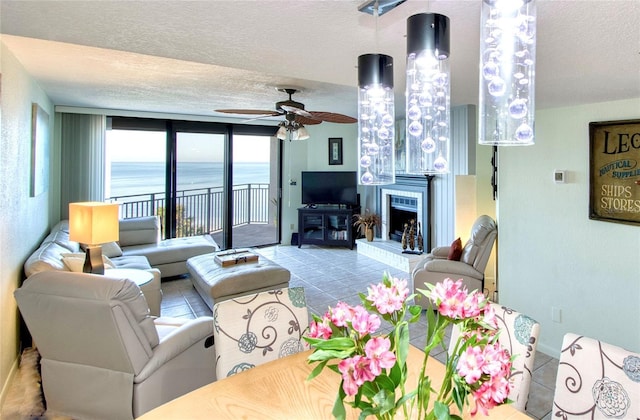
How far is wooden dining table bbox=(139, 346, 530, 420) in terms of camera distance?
125cm

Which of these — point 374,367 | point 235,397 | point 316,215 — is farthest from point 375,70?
point 316,215

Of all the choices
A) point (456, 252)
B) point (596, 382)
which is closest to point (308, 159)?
point (456, 252)

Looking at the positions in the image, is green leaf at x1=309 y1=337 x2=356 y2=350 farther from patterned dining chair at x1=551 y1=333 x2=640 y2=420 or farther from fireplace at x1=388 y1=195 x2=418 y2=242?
fireplace at x1=388 y1=195 x2=418 y2=242

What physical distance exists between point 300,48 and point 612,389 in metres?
1.76

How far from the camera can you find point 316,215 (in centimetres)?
734

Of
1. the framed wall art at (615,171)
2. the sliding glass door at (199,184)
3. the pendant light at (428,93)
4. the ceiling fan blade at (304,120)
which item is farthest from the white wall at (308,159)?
the pendant light at (428,93)

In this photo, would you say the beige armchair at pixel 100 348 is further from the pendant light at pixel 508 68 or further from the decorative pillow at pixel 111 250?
the decorative pillow at pixel 111 250

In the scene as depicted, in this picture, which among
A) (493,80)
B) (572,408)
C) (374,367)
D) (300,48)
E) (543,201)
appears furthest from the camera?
(543,201)

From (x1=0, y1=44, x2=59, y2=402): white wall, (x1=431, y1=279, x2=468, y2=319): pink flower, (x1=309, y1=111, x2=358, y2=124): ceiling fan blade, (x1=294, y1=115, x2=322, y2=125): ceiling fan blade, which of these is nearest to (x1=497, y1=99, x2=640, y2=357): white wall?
(x1=309, y1=111, x2=358, y2=124): ceiling fan blade

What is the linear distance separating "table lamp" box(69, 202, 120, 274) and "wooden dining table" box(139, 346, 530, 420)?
212 centimetres

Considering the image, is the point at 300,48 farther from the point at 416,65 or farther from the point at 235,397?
the point at 235,397

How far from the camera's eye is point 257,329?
181cm

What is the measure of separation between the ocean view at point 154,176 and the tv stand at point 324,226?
163cm

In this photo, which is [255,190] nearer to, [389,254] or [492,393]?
[389,254]
